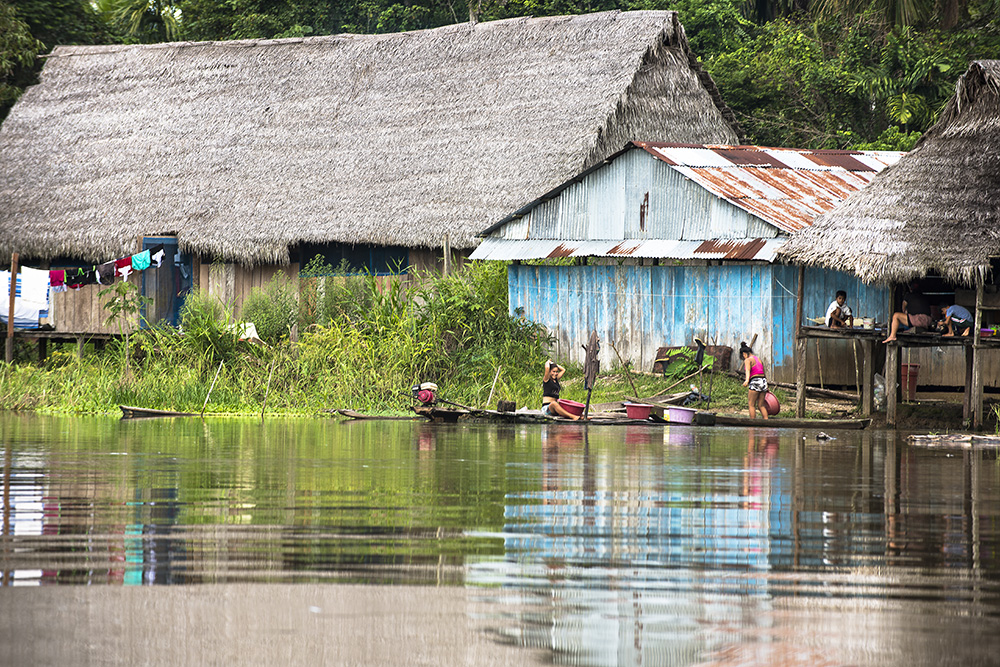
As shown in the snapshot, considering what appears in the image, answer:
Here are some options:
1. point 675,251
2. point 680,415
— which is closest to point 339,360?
point 675,251

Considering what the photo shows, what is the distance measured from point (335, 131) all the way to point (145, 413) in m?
8.50

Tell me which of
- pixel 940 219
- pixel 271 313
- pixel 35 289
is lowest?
pixel 271 313

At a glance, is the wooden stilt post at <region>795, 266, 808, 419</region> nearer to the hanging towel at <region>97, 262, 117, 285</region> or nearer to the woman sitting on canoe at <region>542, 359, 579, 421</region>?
the woman sitting on canoe at <region>542, 359, 579, 421</region>

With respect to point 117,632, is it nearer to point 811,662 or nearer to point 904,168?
point 811,662

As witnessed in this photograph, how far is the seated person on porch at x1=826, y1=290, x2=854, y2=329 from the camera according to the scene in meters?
18.6

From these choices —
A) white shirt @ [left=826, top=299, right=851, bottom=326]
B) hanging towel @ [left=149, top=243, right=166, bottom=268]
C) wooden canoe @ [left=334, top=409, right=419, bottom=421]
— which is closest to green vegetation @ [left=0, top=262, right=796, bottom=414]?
wooden canoe @ [left=334, top=409, right=419, bottom=421]

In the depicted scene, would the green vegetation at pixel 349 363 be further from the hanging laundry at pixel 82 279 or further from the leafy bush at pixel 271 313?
the hanging laundry at pixel 82 279

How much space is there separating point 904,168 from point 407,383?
7354 millimetres

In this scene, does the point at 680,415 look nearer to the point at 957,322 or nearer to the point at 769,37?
the point at 957,322

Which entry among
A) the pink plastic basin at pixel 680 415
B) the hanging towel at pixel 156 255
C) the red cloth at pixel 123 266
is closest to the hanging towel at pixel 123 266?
the red cloth at pixel 123 266

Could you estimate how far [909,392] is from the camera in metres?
20.2

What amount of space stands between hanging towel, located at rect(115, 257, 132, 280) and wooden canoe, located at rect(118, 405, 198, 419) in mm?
4351

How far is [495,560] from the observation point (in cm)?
730

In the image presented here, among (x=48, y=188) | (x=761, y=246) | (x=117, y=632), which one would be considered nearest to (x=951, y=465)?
(x=761, y=246)
